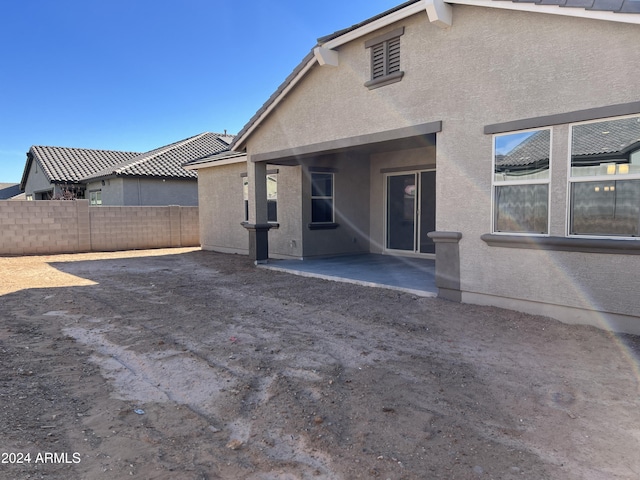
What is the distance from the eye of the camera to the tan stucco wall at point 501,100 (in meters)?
5.54

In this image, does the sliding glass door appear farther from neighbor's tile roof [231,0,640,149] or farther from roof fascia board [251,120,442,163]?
neighbor's tile roof [231,0,640,149]

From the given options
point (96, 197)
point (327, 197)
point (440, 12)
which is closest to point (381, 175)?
point (327, 197)

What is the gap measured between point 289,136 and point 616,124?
23.0 feet

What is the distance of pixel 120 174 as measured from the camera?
21156 millimetres

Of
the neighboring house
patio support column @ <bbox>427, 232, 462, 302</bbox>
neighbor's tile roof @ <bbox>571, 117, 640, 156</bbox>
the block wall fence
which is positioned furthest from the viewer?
the neighboring house

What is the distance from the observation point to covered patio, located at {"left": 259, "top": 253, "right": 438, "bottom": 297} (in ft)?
27.9

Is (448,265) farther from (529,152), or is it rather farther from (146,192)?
(146,192)

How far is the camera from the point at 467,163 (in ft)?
23.0

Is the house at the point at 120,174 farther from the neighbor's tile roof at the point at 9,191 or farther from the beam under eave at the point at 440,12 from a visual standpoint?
the beam under eave at the point at 440,12

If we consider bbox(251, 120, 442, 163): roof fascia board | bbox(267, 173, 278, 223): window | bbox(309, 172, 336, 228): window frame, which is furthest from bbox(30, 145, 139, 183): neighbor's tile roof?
bbox(251, 120, 442, 163): roof fascia board

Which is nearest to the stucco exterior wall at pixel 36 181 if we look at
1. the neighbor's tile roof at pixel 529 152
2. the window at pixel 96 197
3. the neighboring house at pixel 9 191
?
the window at pixel 96 197

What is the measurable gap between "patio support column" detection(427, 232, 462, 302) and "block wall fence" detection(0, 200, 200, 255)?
14540 mm

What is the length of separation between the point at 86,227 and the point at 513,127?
16.2 metres

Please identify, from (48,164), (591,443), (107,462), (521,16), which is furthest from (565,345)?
(48,164)
